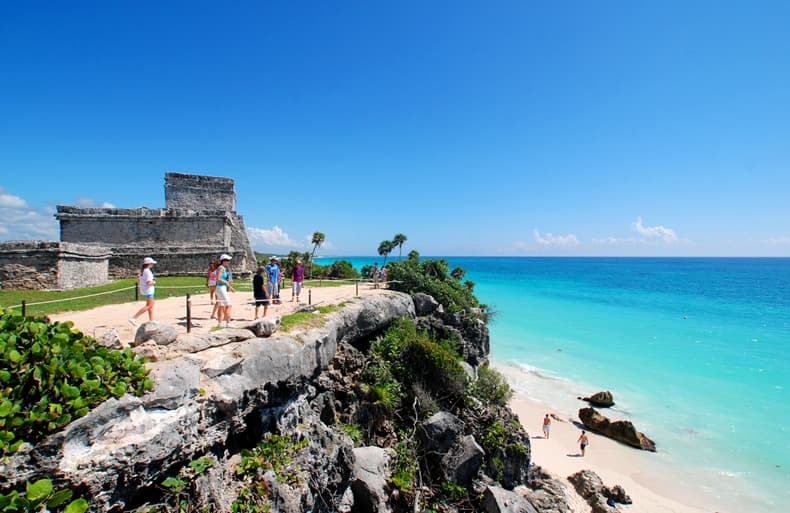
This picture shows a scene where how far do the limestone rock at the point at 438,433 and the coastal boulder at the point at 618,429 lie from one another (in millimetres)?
10325

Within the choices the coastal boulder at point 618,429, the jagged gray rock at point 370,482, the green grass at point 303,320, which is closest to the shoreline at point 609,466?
the coastal boulder at point 618,429

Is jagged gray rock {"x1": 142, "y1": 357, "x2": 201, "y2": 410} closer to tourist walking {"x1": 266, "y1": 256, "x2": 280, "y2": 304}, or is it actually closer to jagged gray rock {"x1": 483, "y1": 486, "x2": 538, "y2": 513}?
tourist walking {"x1": 266, "y1": 256, "x2": 280, "y2": 304}

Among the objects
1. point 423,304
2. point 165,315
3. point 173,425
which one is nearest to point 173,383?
point 173,425

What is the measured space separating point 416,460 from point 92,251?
1466cm

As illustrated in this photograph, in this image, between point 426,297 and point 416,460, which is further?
point 426,297

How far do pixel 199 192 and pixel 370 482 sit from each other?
17890 millimetres

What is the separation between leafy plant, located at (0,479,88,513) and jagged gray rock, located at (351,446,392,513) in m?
5.38

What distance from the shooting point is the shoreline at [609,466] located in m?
10.9

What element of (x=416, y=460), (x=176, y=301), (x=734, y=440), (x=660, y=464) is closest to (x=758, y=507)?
(x=660, y=464)

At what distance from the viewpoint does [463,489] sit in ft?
27.9

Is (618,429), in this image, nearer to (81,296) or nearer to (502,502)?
(502,502)

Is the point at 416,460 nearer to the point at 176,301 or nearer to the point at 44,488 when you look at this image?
the point at 44,488

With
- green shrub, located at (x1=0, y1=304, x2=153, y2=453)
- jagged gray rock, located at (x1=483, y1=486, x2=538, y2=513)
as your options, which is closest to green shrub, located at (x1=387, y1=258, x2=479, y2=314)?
jagged gray rock, located at (x1=483, y1=486, x2=538, y2=513)

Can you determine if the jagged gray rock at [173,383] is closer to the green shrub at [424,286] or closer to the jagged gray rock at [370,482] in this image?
the jagged gray rock at [370,482]
